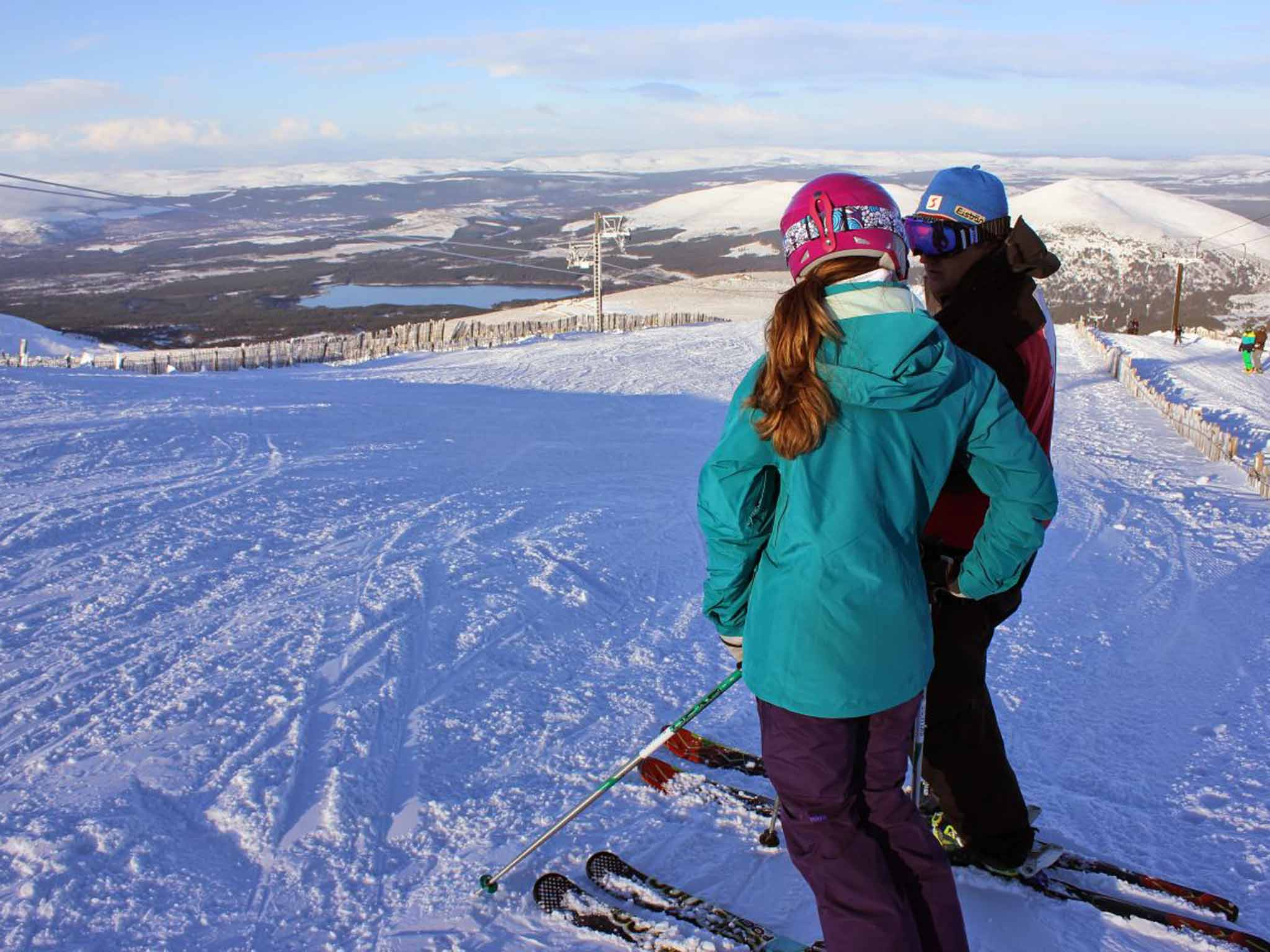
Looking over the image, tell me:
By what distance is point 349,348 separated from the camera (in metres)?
→ 25.1

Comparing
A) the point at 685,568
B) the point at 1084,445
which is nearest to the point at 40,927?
the point at 685,568

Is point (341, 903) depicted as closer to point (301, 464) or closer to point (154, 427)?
point (301, 464)

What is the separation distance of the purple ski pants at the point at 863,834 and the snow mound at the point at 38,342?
29791 mm

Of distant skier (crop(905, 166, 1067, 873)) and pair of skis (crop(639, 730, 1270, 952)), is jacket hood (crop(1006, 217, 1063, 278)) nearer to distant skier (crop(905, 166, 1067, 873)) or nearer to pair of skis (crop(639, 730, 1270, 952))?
distant skier (crop(905, 166, 1067, 873))

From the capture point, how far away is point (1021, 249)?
2.58 meters

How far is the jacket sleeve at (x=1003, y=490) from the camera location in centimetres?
201

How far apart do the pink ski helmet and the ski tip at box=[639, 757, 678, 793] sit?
2058 millimetres

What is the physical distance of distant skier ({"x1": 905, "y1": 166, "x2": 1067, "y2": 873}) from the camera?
8.29 feet

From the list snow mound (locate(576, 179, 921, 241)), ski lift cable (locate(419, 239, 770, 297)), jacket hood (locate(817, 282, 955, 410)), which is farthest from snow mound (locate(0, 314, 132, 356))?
snow mound (locate(576, 179, 921, 241))

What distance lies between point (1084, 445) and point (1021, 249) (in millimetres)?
10151

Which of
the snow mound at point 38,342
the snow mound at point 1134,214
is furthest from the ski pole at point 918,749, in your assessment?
the snow mound at point 1134,214

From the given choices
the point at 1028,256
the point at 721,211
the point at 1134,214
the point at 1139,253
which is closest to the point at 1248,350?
the point at 1028,256

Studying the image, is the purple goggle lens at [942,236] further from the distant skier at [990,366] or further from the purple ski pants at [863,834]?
the purple ski pants at [863,834]

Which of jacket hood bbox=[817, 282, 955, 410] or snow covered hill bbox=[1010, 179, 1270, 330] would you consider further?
snow covered hill bbox=[1010, 179, 1270, 330]
